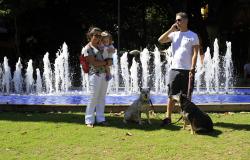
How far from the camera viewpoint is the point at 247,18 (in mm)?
31688

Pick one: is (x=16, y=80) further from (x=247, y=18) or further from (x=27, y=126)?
(x=247, y=18)

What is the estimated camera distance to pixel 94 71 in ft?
30.5

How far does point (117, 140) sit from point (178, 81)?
1628 mm

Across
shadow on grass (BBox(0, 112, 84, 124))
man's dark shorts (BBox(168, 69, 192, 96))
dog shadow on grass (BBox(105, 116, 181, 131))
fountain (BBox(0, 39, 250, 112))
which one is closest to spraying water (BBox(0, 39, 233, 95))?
fountain (BBox(0, 39, 250, 112))

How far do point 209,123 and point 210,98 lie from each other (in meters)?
4.74

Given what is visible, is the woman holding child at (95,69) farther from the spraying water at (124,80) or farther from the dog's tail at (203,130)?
the spraying water at (124,80)

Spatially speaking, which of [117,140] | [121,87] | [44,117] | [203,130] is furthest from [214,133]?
[121,87]

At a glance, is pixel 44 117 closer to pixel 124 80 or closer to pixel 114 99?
pixel 114 99

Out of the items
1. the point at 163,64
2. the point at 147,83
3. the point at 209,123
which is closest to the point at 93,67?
the point at 209,123

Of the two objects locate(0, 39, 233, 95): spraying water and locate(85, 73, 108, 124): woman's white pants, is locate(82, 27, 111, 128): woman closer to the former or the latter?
locate(85, 73, 108, 124): woman's white pants

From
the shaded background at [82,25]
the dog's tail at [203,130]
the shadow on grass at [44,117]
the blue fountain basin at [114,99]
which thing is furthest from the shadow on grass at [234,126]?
the shaded background at [82,25]

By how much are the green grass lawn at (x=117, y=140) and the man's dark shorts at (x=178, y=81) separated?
68 cm

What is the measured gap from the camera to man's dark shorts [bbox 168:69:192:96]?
9.00 metres

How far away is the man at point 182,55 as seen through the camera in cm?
889
